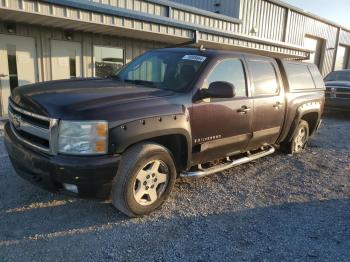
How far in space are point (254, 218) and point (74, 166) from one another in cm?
209

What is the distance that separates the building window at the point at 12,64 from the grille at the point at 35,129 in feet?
18.6

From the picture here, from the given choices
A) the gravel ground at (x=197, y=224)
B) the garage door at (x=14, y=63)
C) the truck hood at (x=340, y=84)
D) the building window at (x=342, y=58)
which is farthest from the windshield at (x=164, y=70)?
the building window at (x=342, y=58)

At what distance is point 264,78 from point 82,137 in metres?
3.08

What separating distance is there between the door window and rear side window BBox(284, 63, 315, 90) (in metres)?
1.40

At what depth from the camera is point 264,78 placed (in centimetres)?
480

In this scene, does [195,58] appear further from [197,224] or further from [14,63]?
[14,63]

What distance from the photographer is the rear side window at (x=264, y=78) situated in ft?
15.1

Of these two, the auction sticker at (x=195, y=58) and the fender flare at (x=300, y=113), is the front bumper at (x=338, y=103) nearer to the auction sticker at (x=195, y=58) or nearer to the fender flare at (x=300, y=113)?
the fender flare at (x=300, y=113)

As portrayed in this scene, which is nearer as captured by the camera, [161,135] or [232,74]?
[161,135]

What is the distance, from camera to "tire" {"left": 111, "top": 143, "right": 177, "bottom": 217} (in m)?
3.14

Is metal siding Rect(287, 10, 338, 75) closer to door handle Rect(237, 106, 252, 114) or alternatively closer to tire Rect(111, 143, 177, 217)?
door handle Rect(237, 106, 252, 114)

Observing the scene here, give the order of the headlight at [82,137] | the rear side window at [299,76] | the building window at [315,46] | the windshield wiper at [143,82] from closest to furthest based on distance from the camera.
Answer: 1. the headlight at [82,137]
2. the windshield wiper at [143,82]
3. the rear side window at [299,76]
4. the building window at [315,46]

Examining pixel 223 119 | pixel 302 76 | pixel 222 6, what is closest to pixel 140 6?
pixel 302 76

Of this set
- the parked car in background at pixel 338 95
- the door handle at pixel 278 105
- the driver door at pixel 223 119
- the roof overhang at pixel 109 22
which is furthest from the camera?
the parked car in background at pixel 338 95
